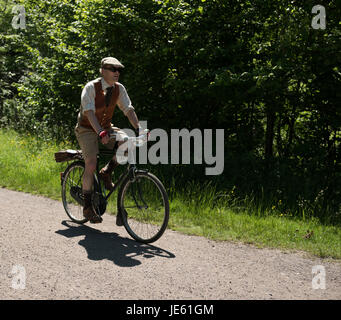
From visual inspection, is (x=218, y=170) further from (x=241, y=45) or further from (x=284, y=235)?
(x=284, y=235)

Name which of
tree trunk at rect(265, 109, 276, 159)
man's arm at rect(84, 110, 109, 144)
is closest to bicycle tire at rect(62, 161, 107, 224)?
man's arm at rect(84, 110, 109, 144)

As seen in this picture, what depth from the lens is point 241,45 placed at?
7879 mm

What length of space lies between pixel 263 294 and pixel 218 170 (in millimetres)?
4888

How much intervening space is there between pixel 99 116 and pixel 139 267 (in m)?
2.03

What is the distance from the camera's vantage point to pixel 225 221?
5844 millimetres

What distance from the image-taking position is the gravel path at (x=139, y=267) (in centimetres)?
358

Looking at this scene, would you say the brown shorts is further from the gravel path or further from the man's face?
the gravel path

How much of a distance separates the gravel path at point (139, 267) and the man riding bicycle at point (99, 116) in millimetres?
638

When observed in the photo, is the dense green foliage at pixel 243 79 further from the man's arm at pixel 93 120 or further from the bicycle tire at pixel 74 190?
the man's arm at pixel 93 120

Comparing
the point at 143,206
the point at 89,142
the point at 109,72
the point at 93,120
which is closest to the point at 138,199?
the point at 143,206

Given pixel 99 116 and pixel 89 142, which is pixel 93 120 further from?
pixel 89 142

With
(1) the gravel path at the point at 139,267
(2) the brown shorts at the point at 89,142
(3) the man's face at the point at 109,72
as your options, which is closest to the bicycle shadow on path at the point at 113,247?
(1) the gravel path at the point at 139,267

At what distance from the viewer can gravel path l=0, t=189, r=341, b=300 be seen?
3.58m
